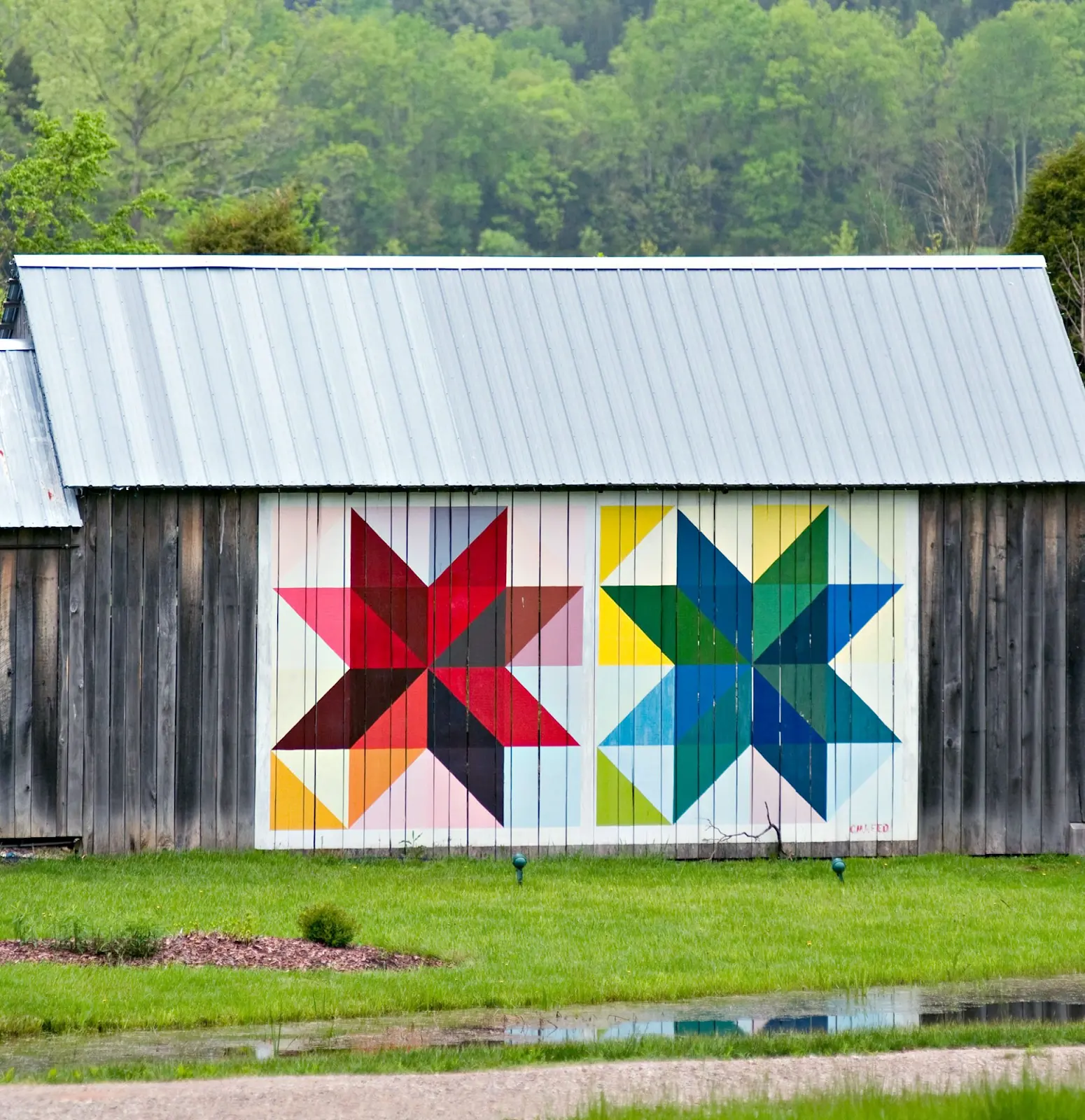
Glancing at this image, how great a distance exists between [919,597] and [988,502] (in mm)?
1205

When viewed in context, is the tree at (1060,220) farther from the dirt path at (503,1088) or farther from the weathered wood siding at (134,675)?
the dirt path at (503,1088)

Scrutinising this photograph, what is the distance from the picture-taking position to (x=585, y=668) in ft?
62.2

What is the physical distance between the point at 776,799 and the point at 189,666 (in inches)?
232

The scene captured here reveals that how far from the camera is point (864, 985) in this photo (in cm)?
1384

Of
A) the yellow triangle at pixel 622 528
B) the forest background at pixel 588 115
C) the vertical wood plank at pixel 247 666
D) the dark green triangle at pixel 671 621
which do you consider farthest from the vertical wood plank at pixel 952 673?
the forest background at pixel 588 115

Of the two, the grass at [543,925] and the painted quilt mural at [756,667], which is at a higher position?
the painted quilt mural at [756,667]

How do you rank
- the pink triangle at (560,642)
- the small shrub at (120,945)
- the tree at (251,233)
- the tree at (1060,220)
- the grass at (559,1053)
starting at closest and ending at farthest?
the grass at (559,1053), the small shrub at (120,945), the pink triangle at (560,642), the tree at (1060,220), the tree at (251,233)

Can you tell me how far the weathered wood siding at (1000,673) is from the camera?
766 inches

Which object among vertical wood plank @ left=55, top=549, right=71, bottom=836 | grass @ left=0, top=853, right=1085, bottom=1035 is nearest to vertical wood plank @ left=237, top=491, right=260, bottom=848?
grass @ left=0, top=853, right=1085, bottom=1035

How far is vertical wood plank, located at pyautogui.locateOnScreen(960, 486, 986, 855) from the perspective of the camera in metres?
19.5

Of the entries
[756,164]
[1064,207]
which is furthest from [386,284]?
[756,164]

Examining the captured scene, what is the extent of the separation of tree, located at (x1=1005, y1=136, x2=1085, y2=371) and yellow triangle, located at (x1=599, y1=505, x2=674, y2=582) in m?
13.3

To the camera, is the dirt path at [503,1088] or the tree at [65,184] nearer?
the dirt path at [503,1088]

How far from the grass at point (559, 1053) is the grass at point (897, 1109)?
139cm
